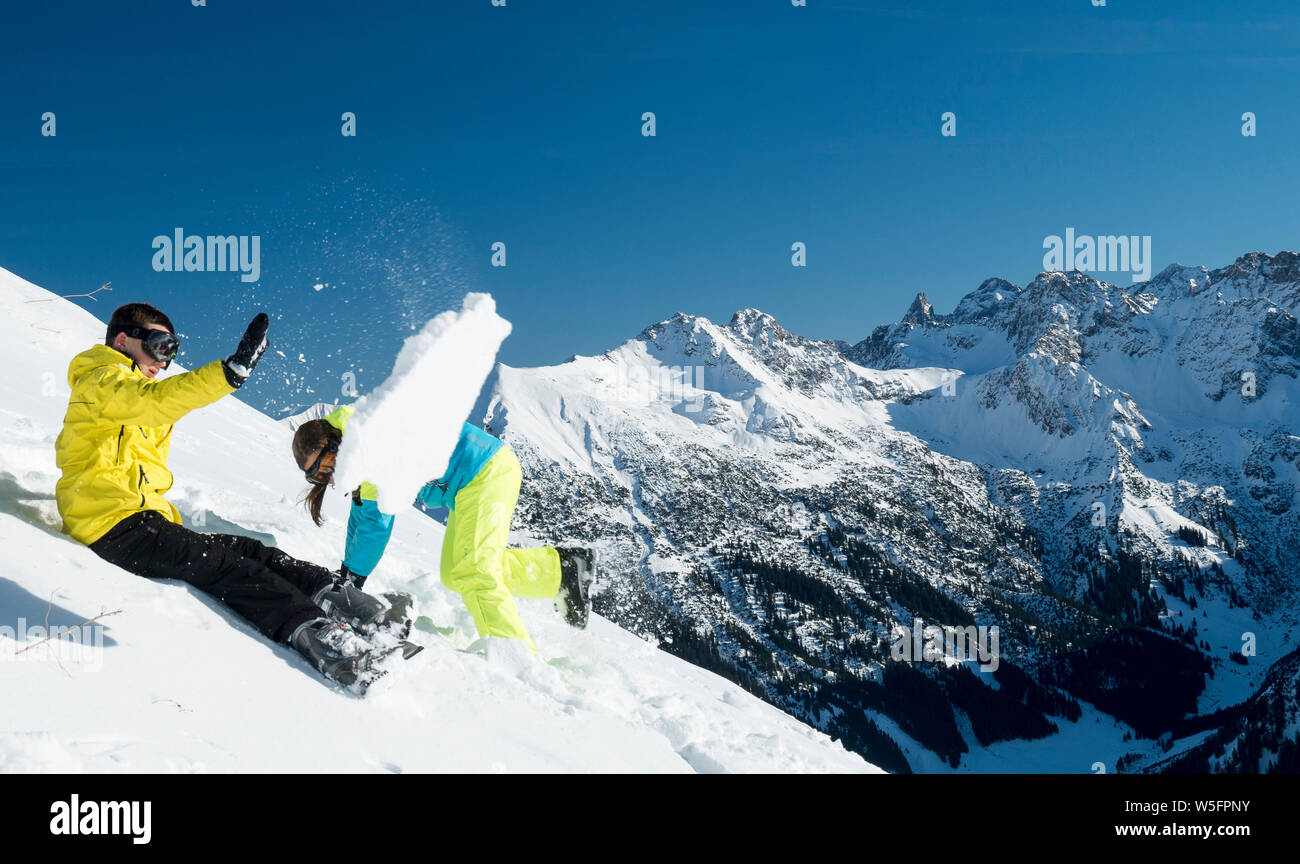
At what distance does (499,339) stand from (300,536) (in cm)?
302

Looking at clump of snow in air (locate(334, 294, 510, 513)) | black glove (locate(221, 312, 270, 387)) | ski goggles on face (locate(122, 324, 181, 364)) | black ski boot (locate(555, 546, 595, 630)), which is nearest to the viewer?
black glove (locate(221, 312, 270, 387))

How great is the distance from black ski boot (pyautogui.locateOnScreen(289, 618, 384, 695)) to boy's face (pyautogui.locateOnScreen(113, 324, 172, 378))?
1.94 metres

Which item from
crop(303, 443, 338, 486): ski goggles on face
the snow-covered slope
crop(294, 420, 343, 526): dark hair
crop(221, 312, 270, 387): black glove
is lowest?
the snow-covered slope

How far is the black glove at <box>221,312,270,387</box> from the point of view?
12.7 feet

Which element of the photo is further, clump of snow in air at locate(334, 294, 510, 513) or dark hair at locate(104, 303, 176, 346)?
clump of snow in air at locate(334, 294, 510, 513)

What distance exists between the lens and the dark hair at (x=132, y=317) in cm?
453

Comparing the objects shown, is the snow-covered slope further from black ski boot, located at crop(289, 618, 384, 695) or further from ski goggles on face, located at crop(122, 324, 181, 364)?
ski goggles on face, located at crop(122, 324, 181, 364)

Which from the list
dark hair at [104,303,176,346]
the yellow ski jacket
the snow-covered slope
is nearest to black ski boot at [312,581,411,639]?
the snow-covered slope

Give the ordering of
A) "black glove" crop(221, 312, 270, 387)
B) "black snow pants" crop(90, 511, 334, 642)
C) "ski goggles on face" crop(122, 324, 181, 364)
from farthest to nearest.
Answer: "ski goggles on face" crop(122, 324, 181, 364), "black snow pants" crop(90, 511, 334, 642), "black glove" crop(221, 312, 270, 387)

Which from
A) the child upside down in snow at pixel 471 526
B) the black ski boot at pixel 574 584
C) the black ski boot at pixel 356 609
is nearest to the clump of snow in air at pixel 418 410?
the child upside down in snow at pixel 471 526

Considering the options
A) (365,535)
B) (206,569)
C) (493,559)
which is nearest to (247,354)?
(206,569)

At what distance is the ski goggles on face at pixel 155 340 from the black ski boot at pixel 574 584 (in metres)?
3.19

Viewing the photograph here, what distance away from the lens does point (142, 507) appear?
15.0 feet
